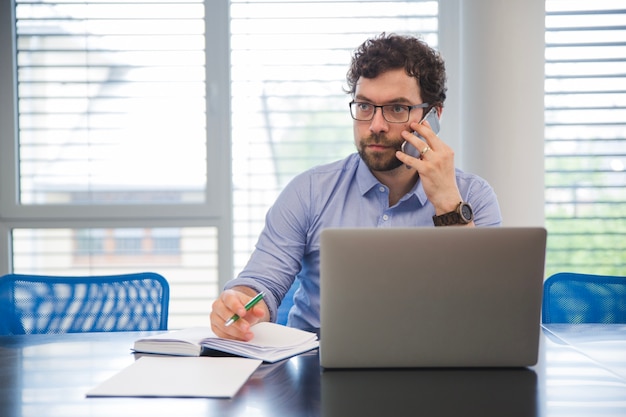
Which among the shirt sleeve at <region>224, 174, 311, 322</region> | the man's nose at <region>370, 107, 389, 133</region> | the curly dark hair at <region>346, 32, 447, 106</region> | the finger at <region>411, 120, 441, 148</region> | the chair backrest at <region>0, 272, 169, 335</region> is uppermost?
the curly dark hair at <region>346, 32, 447, 106</region>

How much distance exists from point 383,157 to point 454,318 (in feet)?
2.78

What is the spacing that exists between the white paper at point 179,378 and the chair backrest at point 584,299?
105cm

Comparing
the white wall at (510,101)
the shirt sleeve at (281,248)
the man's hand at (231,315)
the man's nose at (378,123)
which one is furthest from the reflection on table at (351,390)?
the white wall at (510,101)

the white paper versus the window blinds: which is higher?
the window blinds

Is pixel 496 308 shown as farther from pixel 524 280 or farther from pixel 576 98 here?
pixel 576 98

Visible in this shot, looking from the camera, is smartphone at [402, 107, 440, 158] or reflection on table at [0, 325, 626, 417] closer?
reflection on table at [0, 325, 626, 417]

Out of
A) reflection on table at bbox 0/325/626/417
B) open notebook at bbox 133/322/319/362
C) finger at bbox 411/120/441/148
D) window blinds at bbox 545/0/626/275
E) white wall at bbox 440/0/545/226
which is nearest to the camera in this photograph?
reflection on table at bbox 0/325/626/417

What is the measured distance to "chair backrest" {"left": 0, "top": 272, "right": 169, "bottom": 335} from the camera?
5.96ft

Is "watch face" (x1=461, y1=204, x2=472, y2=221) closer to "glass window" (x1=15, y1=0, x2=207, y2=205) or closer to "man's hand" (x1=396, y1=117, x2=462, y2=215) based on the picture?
"man's hand" (x1=396, y1=117, x2=462, y2=215)

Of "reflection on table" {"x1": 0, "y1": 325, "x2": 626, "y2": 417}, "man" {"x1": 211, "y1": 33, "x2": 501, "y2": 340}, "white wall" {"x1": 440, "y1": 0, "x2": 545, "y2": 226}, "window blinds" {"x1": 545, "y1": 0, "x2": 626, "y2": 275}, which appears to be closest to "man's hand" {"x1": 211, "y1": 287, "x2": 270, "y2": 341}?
"reflection on table" {"x1": 0, "y1": 325, "x2": 626, "y2": 417}

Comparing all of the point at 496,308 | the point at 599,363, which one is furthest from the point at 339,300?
the point at 599,363

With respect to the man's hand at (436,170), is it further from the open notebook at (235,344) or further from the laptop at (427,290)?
the laptop at (427,290)

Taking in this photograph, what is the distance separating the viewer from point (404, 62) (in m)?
1.92

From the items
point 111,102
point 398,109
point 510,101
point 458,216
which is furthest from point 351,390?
point 111,102
